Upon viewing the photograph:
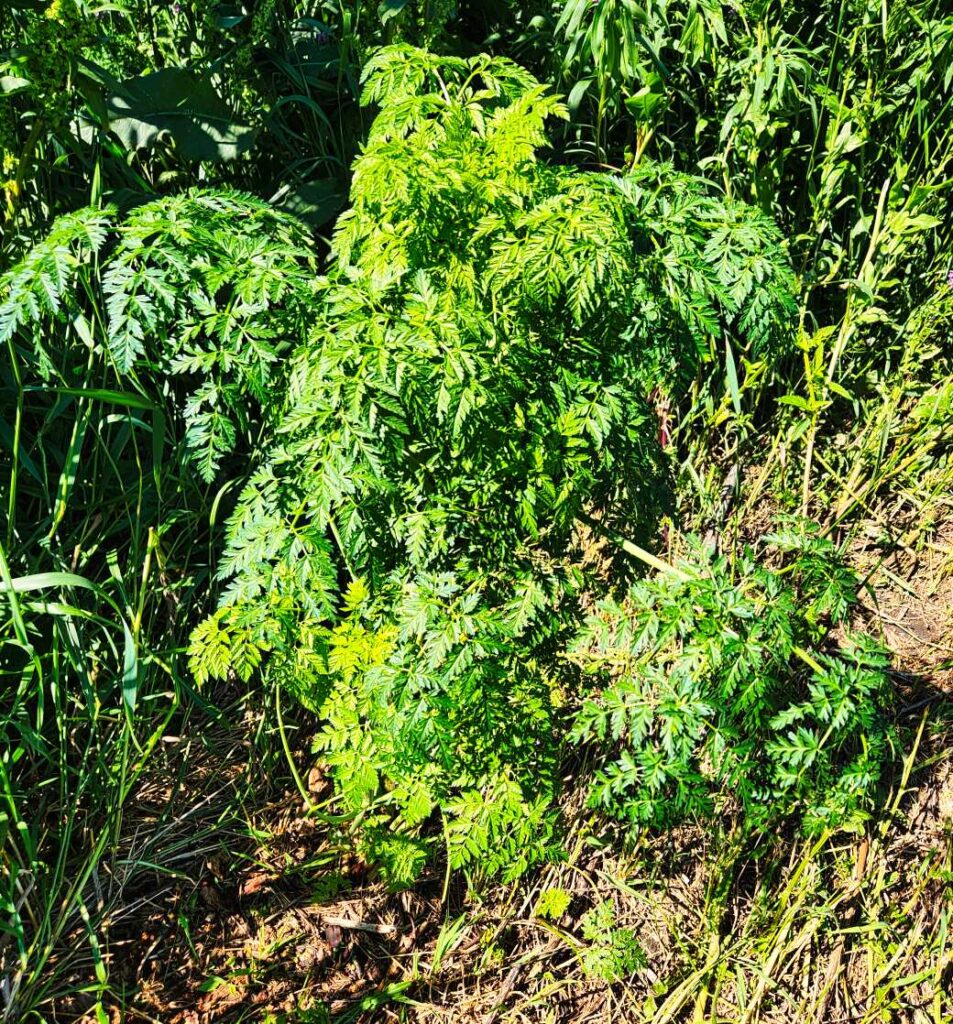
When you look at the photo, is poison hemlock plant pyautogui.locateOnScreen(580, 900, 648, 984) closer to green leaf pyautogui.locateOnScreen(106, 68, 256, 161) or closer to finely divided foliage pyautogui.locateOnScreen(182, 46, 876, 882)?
finely divided foliage pyautogui.locateOnScreen(182, 46, 876, 882)

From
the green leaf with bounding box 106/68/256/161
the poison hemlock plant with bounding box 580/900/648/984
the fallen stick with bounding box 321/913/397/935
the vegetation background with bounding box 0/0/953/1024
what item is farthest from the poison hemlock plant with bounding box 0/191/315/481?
the poison hemlock plant with bounding box 580/900/648/984

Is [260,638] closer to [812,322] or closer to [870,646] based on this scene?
[870,646]

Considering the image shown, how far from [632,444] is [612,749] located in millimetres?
839

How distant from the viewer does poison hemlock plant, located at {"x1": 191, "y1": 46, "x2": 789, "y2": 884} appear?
165 centimetres

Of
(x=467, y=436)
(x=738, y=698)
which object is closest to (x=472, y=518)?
(x=467, y=436)

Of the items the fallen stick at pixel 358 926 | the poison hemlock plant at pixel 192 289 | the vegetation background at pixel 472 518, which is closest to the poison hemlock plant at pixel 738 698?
the vegetation background at pixel 472 518

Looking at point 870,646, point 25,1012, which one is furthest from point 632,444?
point 25,1012

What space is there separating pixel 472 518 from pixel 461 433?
0.81ft

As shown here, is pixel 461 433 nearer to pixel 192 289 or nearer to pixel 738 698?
pixel 192 289

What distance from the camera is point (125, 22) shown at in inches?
109

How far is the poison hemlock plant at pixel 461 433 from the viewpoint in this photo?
1653mm

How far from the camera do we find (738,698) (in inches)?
71.0

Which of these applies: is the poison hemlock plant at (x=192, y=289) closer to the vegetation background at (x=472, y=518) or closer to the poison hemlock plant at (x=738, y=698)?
the vegetation background at (x=472, y=518)

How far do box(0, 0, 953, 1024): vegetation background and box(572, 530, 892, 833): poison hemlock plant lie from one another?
0.4 inches
